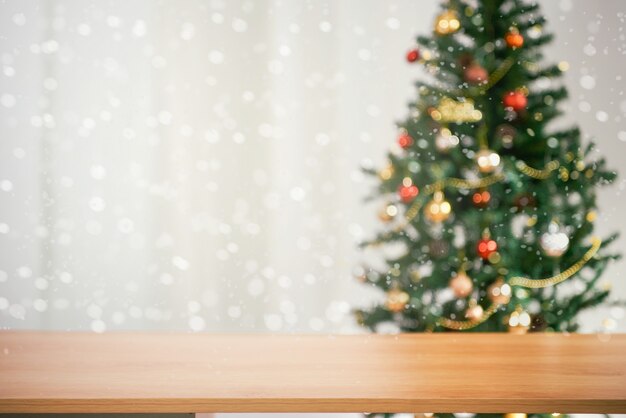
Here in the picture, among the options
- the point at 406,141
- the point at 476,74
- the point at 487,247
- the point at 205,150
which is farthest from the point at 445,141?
the point at 205,150

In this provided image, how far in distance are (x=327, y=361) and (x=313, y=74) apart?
2348mm

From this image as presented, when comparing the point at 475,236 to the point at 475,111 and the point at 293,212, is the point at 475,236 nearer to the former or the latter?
the point at 475,111

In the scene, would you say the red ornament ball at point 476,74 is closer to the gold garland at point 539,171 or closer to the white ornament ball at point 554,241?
the gold garland at point 539,171

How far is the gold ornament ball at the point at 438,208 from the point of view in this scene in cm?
232

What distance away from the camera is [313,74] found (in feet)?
10.9

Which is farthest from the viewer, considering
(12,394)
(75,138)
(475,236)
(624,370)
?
(75,138)

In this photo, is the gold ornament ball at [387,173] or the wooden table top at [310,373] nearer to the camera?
the wooden table top at [310,373]

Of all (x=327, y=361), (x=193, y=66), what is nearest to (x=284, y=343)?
(x=327, y=361)

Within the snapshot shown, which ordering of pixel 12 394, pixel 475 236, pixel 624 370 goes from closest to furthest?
pixel 12 394 < pixel 624 370 < pixel 475 236

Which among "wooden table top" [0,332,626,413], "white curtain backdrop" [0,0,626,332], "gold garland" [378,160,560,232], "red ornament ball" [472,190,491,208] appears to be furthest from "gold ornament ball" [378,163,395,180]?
"wooden table top" [0,332,626,413]

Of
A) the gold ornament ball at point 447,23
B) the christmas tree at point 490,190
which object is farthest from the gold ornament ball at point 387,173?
the gold ornament ball at point 447,23

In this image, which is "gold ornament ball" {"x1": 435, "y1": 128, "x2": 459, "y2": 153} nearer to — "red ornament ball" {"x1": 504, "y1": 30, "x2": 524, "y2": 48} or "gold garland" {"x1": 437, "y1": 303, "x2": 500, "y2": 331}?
"red ornament ball" {"x1": 504, "y1": 30, "x2": 524, "y2": 48}

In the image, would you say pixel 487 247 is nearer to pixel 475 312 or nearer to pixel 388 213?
pixel 475 312

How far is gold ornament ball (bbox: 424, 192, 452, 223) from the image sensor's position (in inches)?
91.5
